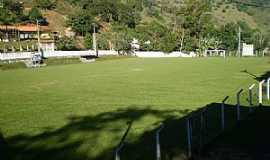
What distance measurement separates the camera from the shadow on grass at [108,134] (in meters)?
9.56

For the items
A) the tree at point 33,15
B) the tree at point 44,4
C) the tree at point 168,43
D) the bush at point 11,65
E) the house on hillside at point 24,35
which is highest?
the tree at point 44,4

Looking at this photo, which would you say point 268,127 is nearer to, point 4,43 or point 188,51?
point 4,43

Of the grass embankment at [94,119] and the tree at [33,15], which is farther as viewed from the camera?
the tree at [33,15]

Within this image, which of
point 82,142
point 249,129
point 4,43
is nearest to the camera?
point 82,142

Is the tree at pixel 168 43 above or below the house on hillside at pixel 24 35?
below

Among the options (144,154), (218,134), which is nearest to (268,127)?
(218,134)

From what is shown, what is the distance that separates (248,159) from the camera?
346 inches

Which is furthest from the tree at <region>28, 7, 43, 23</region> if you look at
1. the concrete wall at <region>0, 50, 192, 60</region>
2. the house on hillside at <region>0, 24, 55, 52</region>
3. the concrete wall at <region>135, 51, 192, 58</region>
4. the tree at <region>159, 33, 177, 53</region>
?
the tree at <region>159, 33, 177, 53</region>

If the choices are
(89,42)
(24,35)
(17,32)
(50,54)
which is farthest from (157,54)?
(17,32)

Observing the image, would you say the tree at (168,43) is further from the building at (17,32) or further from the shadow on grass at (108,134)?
the shadow on grass at (108,134)

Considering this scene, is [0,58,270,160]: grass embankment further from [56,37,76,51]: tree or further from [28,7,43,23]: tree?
[28,7,43,23]: tree

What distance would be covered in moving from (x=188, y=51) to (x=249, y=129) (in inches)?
3626

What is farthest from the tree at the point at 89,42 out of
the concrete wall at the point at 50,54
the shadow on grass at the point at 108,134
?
the shadow on grass at the point at 108,134

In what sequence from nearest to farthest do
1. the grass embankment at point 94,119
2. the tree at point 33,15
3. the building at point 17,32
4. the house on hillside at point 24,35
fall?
the grass embankment at point 94,119 < the house on hillside at point 24,35 < the building at point 17,32 < the tree at point 33,15
